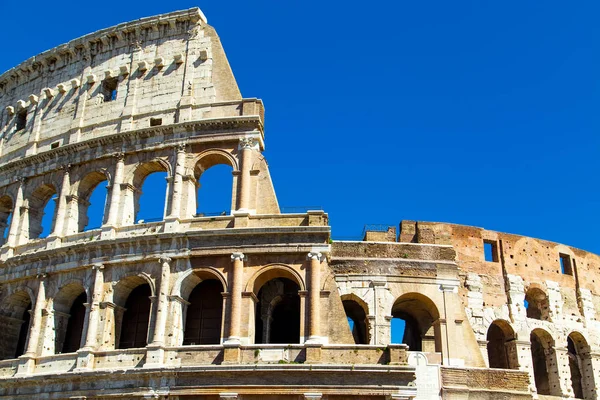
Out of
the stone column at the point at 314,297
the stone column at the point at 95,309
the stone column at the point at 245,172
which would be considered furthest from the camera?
the stone column at the point at 245,172

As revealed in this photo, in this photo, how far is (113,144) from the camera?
927 inches

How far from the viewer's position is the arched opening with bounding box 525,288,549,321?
2498 centimetres

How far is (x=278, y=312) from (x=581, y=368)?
1172 centimetres

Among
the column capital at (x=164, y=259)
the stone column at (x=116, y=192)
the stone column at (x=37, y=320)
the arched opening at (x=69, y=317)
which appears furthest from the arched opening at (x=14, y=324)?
the column capital at (x=164, y=259)

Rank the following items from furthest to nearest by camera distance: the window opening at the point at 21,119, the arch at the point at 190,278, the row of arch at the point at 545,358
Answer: the window opening at the point at 21,119 → the row of arch at the point at 545,358 → the arch at the point at 190,278

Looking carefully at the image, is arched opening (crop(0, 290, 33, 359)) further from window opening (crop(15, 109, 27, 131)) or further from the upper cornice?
the upper cornice

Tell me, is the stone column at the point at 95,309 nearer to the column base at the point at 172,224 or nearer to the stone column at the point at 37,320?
the stone column at the point at 37,320

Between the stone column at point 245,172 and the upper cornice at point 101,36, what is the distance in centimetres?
573

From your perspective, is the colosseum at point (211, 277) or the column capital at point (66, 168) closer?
the colosseum at point (211, 277)

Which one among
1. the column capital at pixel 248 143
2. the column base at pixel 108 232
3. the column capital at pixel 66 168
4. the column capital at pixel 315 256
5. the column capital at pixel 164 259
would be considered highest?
the column capital at pixel 66 168

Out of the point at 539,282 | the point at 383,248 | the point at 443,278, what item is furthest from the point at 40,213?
the point at 539,282

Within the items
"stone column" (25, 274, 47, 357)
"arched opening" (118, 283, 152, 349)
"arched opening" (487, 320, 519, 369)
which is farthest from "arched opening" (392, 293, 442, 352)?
"stone column" (25, 274, 47, 357)

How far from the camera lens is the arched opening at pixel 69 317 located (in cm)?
2194

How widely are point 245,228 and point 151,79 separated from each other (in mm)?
7479
